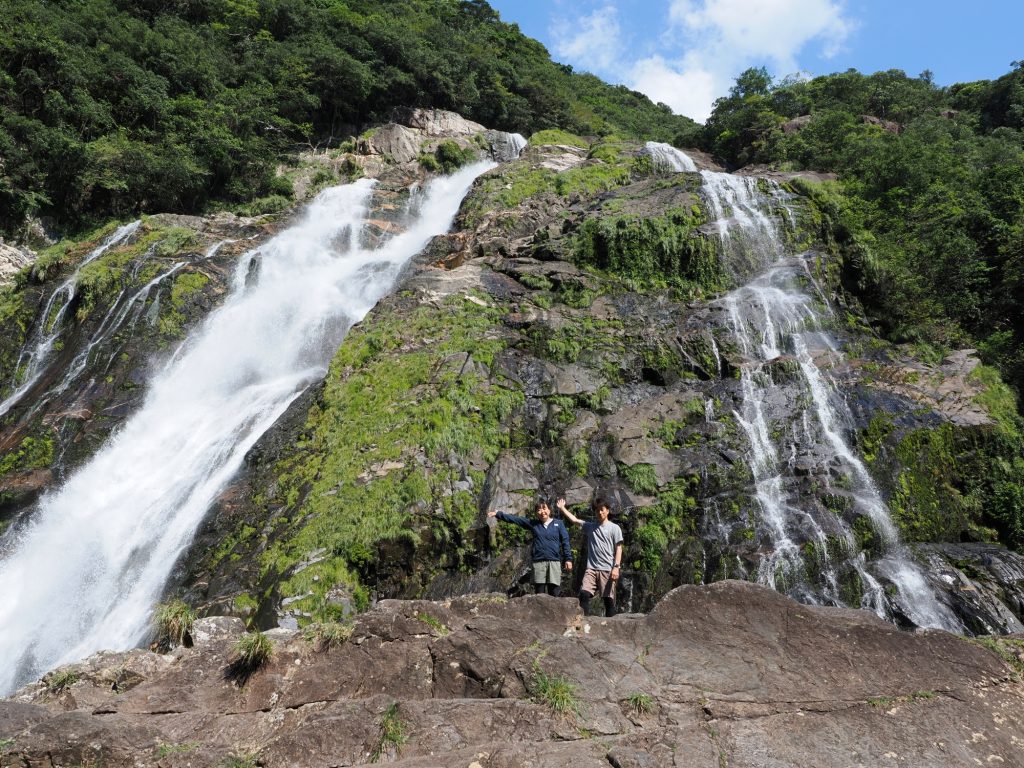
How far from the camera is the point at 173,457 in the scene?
12805 mm

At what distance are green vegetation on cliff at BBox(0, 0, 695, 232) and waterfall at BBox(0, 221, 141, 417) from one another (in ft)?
24.8

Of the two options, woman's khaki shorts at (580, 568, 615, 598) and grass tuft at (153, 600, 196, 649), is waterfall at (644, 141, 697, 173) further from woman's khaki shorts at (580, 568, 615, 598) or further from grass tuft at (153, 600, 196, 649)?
grass tuft at (153, 600, 196, 649)

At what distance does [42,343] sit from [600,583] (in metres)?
18.7

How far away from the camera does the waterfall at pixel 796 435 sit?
8898 millimetres

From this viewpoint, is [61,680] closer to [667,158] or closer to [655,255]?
[655,255]

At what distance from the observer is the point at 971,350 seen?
14.2 metres

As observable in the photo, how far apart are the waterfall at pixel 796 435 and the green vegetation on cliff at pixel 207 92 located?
24.3 m

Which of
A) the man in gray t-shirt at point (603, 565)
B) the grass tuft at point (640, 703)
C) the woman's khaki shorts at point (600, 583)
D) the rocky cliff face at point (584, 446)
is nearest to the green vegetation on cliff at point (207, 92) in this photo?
the rocky cliff face at point (584, 446)

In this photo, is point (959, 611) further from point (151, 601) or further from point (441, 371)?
point (151, 601)

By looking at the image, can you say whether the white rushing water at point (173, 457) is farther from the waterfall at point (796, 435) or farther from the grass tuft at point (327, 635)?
the waterfall at point (796, 435)

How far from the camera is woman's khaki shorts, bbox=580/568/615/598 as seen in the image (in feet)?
20.6

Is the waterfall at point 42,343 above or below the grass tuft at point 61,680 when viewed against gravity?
above

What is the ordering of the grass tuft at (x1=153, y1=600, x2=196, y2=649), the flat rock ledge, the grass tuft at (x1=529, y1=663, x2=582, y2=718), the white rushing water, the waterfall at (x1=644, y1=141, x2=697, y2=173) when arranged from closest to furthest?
the flat rock ledge, the grass tuft at (x1=529, y1=663, x2=582, y2=718), the grass tuft at (x1=153, y1=600, x2=196, y2=649), the white rushing water, the waterfall at (x1=644, y1=141, x2=697, y2=173)

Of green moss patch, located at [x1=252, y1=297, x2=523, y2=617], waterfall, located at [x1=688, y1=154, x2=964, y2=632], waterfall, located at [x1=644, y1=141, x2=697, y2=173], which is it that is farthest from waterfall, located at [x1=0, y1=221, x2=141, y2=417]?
waterfall, located at [x1=644, y1=141, x2=697, y2=173]
